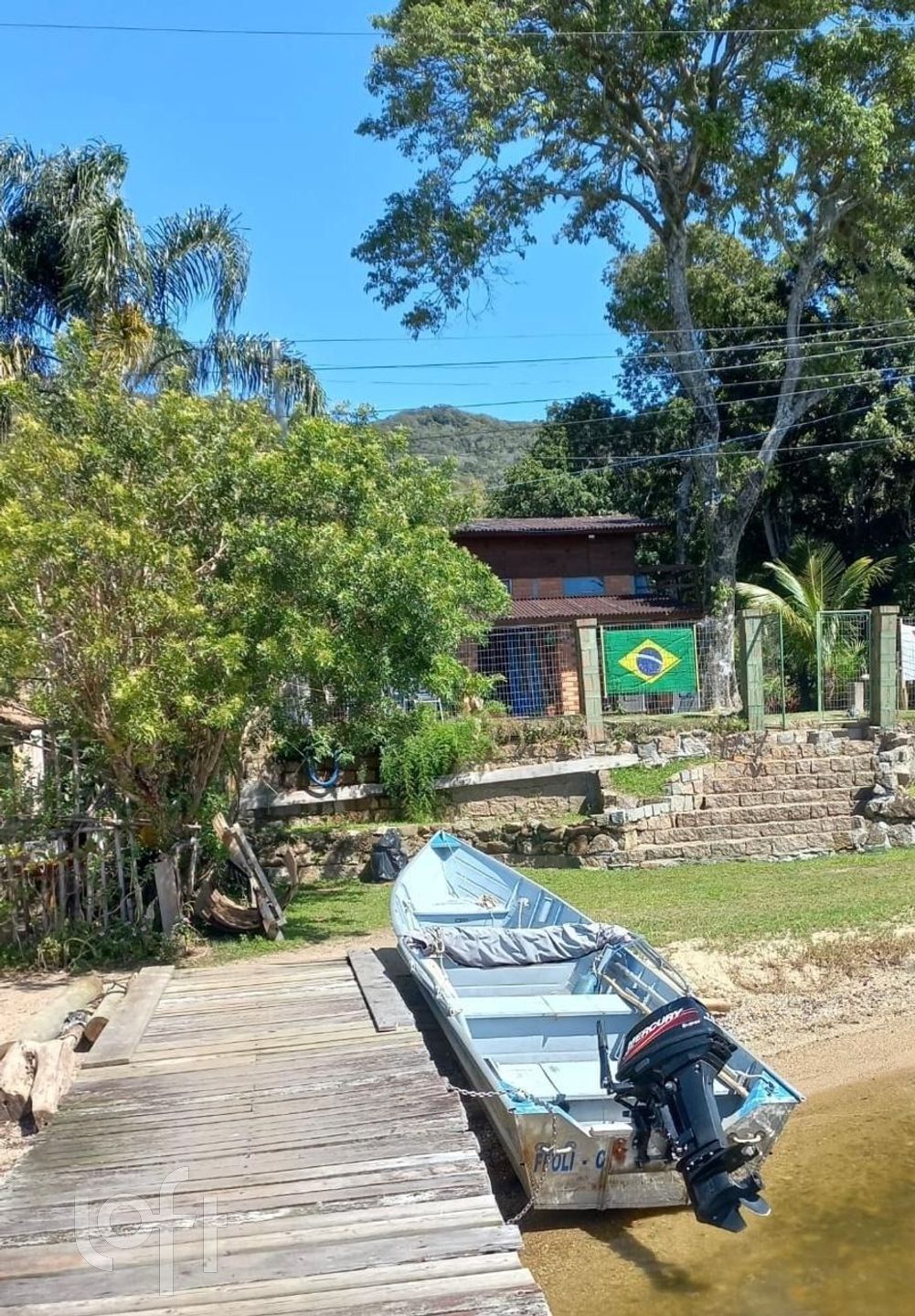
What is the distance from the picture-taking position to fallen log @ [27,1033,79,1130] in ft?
23.0

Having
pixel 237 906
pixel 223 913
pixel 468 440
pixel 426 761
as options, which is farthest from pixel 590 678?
pixel 468 440

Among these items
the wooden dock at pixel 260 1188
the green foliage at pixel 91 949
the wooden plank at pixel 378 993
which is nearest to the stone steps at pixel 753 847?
the wooden plank at pixel 378 993

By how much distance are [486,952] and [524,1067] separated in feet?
5.27

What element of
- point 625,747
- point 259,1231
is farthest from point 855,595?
point 259,1231

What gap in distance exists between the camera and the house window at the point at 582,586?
28469mm

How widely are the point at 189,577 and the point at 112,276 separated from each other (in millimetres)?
10033

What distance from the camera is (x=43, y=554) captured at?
29.4ft

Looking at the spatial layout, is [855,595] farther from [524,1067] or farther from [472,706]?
[524,1067]

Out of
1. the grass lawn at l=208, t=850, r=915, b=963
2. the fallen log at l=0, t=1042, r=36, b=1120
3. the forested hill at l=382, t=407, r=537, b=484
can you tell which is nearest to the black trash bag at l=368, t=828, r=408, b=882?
the grass lawn at l=208, t=850, r=915, b=963

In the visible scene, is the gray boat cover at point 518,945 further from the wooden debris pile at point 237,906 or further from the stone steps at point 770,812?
the stone steps at point 770,812

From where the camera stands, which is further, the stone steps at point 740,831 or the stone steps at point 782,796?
the stone steps at point 782,796

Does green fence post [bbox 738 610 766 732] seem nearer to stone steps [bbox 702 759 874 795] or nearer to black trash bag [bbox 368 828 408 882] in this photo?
stone steps [bbox 702 759 874 795]

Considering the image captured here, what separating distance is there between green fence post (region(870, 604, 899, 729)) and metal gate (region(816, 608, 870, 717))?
0.44 meters

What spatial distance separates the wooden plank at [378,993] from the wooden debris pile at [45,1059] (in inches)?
76.9
